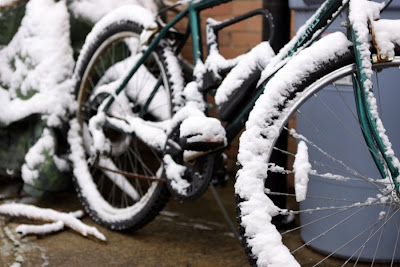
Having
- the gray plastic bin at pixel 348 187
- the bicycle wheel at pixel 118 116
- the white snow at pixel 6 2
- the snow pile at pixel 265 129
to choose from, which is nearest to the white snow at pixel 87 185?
the bicycle wheel at pixel 118 116

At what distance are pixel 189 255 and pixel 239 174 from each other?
85 centimetres

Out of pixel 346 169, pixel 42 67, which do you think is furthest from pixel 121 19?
pixel 346 169

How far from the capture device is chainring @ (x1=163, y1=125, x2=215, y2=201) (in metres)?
2.32

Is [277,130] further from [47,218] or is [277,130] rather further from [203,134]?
[47,218]

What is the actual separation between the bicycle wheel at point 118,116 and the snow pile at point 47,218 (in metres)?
0.10

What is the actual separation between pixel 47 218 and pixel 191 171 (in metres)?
0.83

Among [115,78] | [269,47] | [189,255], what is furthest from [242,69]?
[115,78]

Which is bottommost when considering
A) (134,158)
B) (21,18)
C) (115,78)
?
(134,158)

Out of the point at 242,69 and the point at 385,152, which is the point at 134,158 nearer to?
the point at 242,69

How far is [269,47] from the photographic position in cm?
214

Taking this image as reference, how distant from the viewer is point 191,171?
239cm

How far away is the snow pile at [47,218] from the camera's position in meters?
2.71

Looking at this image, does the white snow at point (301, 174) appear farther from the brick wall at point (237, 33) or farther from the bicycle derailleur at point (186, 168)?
the brick wall at point (237, 33)

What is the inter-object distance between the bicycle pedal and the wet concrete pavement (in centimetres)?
52
